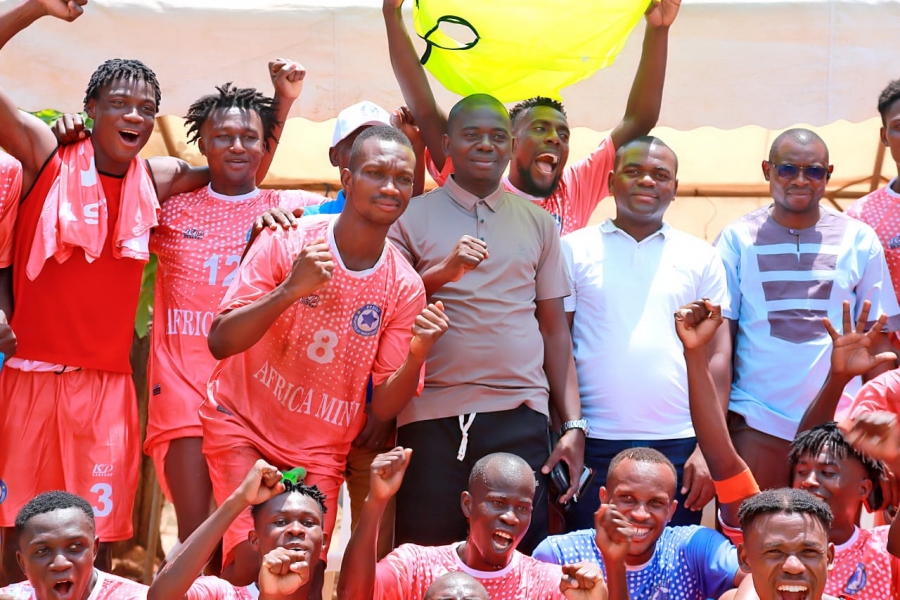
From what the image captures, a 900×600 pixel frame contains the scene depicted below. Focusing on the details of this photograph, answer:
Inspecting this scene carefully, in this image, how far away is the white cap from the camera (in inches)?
214

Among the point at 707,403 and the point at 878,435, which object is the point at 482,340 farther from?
the point at 878,435

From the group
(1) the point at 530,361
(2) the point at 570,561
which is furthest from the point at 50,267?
(2) the point at 570,561

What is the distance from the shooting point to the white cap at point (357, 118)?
5.44 meters

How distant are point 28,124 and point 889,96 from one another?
3615 mm

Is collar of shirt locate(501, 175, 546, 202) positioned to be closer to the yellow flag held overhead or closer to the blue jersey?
the yellow flag held overhead

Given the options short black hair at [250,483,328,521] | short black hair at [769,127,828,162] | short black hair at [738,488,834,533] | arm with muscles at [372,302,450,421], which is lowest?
short black hair at [250,483,328,521]

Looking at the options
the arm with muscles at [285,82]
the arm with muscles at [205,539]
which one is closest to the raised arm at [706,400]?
the arm with muscles at [205,539]

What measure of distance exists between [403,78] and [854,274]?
6.76 feet

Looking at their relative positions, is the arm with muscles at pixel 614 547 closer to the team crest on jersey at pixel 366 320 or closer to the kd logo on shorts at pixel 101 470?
the team crest on jersey at pixel 366 320

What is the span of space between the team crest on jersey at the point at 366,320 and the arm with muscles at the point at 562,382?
756mm

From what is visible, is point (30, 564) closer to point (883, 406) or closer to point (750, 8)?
point (883, 406)

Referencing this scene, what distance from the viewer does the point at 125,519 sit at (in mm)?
4992

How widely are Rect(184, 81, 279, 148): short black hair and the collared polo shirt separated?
2.78ft

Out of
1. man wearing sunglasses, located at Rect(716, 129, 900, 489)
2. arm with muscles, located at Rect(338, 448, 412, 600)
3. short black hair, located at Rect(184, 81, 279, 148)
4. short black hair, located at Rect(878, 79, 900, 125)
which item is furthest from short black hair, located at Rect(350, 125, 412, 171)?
short black hair, located at Rect(878, 79, 900, 125)
